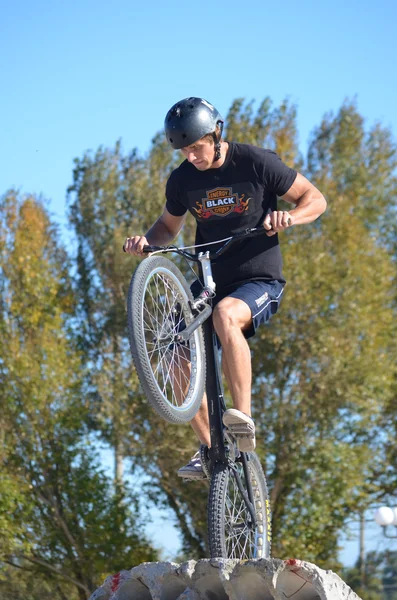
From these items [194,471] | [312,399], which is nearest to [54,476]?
[312,399]

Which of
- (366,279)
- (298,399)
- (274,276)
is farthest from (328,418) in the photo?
(274,276)

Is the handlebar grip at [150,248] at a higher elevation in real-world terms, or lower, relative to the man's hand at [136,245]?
lower

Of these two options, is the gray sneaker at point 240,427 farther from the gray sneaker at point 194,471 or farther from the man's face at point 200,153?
the man's face at point 200,153

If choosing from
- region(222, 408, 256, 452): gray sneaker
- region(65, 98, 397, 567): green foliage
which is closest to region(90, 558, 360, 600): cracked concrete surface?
region(222, 408, 256, 452): gray sneaker

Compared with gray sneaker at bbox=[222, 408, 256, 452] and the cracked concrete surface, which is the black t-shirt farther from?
the cracked concrete surface

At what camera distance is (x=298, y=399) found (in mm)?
23734

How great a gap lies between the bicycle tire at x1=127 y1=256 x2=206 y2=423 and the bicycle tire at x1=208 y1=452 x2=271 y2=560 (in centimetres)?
58

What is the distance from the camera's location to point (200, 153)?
5.18 metres

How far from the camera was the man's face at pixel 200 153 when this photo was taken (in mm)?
5125

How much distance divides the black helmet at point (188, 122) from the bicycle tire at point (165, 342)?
69 centimetres

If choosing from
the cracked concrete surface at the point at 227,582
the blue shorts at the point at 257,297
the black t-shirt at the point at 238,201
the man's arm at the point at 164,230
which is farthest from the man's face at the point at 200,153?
the cracked concrete surface at the point at 227,582

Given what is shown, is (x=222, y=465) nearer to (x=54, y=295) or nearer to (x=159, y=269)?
(x=159, y=269)

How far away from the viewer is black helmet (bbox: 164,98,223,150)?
4996mm

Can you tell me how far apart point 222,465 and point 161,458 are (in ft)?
60.3
